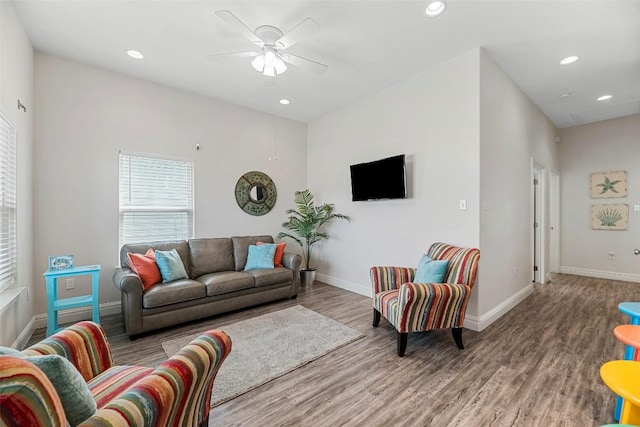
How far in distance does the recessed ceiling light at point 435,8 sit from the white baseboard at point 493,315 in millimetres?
2960

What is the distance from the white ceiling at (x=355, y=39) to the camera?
230 cm

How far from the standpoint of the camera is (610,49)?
9.40ft

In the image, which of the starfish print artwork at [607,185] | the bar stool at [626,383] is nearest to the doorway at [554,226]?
the starfish print artwork at [607,185]

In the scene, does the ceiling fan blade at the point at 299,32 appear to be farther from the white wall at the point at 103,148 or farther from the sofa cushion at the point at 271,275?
the sofa cushion at the point at 271,275

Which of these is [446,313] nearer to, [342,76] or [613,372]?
[613,372]

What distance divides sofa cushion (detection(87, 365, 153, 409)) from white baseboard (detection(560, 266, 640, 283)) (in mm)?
7164

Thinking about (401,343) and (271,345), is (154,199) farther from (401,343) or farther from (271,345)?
(401,343)

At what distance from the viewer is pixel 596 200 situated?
201 inches

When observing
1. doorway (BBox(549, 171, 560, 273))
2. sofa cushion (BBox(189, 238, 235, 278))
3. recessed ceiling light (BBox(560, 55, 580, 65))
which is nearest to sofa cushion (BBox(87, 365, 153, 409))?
sofa cushion (BBox(189, 238, 235, 278))

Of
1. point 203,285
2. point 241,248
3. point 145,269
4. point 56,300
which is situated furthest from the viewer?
point 241,248

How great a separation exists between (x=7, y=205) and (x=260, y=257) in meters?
2.48

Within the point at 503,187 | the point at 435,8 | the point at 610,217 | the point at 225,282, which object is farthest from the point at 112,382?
the point at 610,217

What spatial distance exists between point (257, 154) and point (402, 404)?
3960 millimetres

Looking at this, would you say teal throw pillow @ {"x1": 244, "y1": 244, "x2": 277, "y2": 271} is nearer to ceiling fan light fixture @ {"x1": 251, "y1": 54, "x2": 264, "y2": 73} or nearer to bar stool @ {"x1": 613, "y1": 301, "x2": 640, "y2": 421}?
ceiling fan light fixture @ {"x1": 251, "y1": 54, "x2": 264, "y2": 73}
